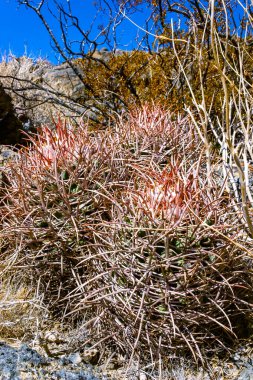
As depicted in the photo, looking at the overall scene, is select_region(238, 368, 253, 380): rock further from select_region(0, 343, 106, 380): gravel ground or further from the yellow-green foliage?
the yellow-green foliage

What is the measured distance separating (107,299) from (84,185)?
61 centimetres

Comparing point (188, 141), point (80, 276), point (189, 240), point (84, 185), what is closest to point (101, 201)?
point (84, 185)

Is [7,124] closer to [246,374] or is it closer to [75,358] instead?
[75,358]

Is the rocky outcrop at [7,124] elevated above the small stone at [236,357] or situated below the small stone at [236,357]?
above

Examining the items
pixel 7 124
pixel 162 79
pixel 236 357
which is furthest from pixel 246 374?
pixel 162 79

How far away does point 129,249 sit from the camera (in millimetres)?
2104

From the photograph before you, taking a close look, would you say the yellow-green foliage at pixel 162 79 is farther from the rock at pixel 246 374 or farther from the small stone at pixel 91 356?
the rock at pixel 246 374

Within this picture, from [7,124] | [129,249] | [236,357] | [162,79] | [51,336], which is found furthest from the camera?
[162,79]

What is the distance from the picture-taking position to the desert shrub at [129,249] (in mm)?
2088

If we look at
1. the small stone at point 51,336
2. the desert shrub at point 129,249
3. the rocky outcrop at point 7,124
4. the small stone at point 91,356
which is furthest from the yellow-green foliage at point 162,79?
the small stone at point 91,356

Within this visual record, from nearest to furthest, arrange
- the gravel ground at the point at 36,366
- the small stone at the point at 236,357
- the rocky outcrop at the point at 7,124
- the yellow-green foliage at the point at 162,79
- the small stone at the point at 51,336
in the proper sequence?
the gravel ground at the point at 36,366, the small stone at the point at 236,357, the small stone at the point at 51,336, the rocky outcrop at the point at 7,124, the yellow-green foliage at the point at 162,79

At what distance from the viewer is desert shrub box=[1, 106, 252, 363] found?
2.09m

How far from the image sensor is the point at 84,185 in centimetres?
251

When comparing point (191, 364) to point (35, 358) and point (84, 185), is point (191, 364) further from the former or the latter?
point (84, 185)
